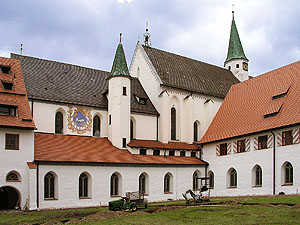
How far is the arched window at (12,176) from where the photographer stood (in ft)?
111

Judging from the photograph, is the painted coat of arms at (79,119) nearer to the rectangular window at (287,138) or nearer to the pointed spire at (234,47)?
the rectangular window at (287,138)

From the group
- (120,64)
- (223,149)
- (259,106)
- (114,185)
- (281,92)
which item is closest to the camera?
(114,185)

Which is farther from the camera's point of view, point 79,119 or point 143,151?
point 143,151

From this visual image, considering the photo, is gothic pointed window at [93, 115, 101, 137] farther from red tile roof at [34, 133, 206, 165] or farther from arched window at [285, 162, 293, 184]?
arched window at [285, 162, 293, 184]

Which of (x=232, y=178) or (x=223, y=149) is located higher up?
→ (x=223, y=149)

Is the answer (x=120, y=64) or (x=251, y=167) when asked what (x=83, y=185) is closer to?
(x=120, y=64)

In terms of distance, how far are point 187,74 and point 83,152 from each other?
20122 millimetres

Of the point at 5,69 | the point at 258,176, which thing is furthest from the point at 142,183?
the point at 5,69

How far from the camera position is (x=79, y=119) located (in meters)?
42.8

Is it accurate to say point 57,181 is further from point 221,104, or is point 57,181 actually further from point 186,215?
point 221,104

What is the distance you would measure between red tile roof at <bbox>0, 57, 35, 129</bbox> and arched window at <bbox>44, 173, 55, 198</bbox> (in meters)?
4.54

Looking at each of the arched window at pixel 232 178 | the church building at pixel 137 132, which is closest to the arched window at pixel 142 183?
the church building at pixel 137 132

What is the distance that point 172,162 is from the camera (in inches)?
1738

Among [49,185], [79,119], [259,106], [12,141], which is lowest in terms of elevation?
[49,185]
